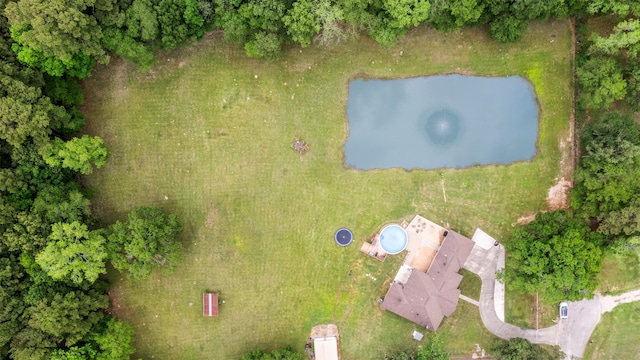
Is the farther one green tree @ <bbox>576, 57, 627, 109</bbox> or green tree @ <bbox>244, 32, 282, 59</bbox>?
green tree @ <bbox>244, 32, 282, 59</bbox>

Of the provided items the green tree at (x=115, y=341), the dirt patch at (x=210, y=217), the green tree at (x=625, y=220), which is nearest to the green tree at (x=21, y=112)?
the dirt patch at (x=210, y=217)

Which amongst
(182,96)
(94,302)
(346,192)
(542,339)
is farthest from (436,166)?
(94,302)

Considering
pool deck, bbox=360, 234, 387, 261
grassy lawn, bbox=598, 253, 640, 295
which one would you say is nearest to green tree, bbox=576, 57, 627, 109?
grassy lawn, bbox=598, 253, 640, 295

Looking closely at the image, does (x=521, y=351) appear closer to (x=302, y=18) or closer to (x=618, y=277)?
(x=618, y=277)

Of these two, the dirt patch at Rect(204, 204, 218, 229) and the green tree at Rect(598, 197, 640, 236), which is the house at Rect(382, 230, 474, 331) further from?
the dirt patch at Rect(204, 204, 218, 229)

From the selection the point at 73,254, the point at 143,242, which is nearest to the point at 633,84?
the point at 143,242

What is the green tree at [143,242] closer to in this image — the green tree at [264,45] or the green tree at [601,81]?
the green tree at [264,45]
